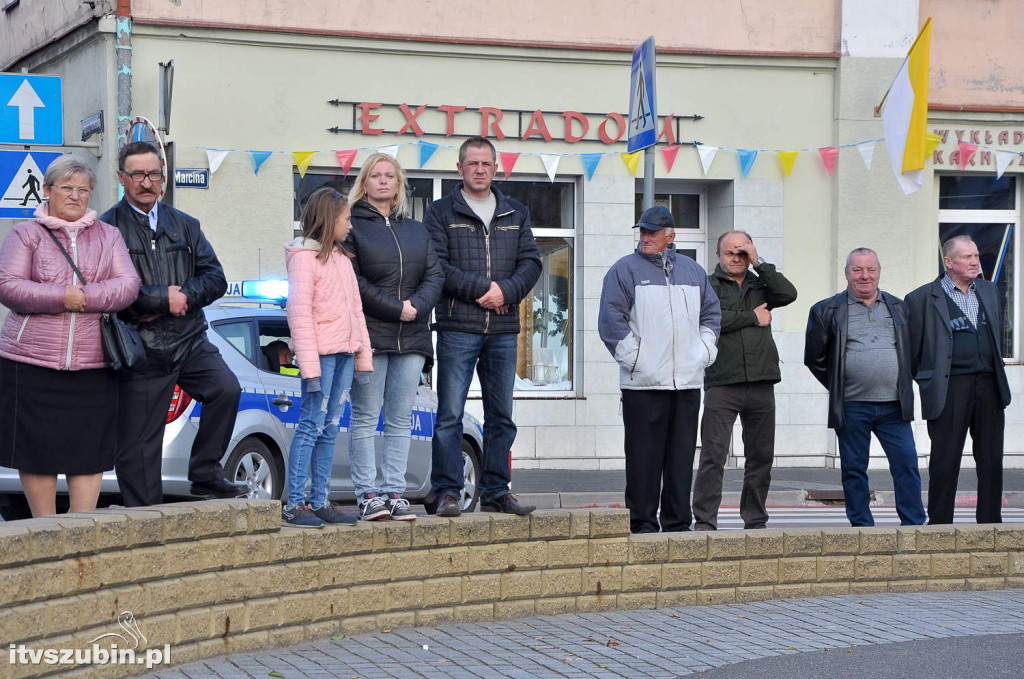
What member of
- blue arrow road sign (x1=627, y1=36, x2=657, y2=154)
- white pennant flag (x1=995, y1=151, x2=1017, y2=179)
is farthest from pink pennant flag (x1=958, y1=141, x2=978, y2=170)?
blue arrow road sign (x1=627, y1=36, x2=657, y2=154)

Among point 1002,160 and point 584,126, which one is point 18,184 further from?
point 1002,160

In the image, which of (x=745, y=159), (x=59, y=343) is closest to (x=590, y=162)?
(x=745, y=159)

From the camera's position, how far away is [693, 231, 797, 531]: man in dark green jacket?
9.51 meters

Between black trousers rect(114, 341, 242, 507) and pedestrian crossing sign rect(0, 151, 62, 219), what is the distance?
18.4ft

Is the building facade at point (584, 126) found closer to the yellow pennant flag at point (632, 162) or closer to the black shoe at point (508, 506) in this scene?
the yellow pennant flag at point (632, 162)

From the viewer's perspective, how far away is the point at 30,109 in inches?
512

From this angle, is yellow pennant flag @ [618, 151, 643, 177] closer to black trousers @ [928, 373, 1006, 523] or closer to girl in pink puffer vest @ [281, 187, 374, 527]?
black trousers @ [928, 373, 1006, 523]

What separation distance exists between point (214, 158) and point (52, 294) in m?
9.85

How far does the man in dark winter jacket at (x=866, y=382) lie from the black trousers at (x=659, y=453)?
4.69ft

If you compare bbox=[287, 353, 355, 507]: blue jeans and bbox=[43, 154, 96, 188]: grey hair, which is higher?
bbox=[43, 154, 96, 188]: grey hair

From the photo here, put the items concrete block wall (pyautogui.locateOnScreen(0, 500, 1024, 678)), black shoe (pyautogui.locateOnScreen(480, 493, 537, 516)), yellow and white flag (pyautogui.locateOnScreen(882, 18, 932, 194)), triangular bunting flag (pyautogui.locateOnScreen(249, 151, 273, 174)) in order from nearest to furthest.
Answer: concrete block wall (pyautogui.locateOnScreen(0, 500, 1024, 678)), black shoe (pyautogui.locateOnScreen(480, 493, 537, 516)), triangular bunting flag (pyautogui.locateOnScreen(249, 151, 273, 174)), yellow and white flag (pyautogui.locateOnScreen(882, 18, 932, 194))

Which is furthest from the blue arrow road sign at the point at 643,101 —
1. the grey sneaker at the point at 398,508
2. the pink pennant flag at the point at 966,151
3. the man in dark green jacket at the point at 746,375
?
the pink pennant flag at the point at 966,151

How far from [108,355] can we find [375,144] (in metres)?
10.2

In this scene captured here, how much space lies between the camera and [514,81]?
16.8 meters
